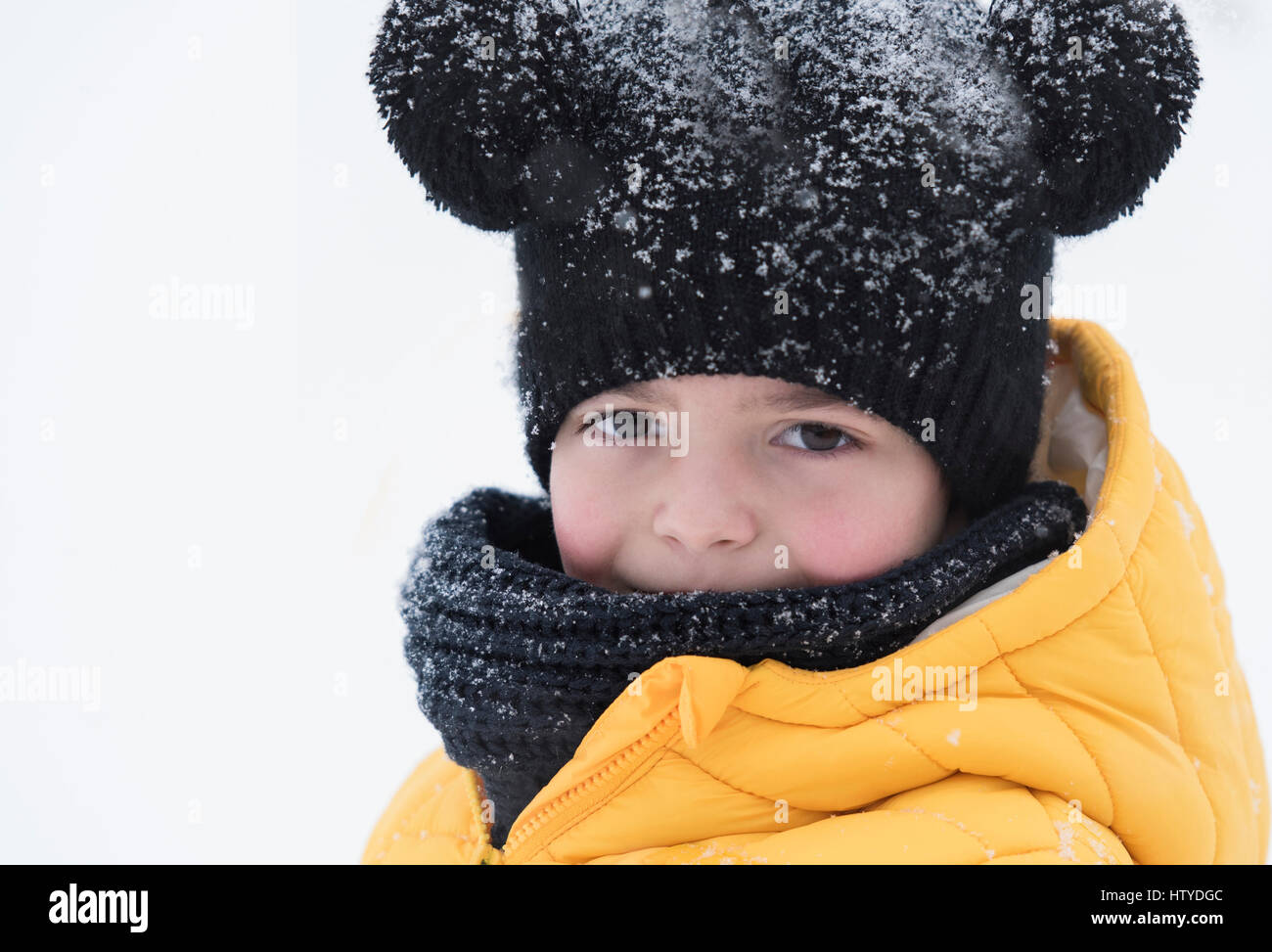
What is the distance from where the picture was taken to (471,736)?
0.92 m

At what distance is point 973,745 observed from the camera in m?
0.81

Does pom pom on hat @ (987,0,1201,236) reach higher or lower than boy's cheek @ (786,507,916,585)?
higher

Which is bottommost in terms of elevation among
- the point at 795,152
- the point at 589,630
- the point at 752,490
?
the point at 589,630

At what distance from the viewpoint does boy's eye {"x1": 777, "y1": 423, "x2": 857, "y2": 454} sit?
95 centimetres

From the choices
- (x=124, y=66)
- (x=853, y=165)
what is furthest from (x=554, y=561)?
(x=124, y=66)

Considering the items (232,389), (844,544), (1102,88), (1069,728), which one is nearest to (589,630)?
(844,544)

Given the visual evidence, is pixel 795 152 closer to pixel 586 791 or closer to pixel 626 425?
pixel 626 425

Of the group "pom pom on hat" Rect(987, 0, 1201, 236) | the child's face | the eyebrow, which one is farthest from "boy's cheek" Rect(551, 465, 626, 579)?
"pom pom on hat" Rect(987, 0, 1201, 236)

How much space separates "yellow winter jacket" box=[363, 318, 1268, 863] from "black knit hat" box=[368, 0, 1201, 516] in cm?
22

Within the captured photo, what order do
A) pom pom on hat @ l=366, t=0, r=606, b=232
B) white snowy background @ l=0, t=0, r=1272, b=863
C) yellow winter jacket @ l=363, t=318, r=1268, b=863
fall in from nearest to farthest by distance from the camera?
1. yellow winter jacket @ l=363, t=318, r=1268, b=863
2. pom pom on hat @ l=366, t=0, r=606, b=232
3. white snowy background @ l=0, t=0, r=1272, b=863

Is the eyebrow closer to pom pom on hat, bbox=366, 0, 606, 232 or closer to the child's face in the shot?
the child's face

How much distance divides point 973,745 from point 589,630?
1.06ft

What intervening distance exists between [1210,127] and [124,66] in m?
1.86

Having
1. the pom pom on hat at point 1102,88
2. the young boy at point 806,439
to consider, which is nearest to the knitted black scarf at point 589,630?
the young boy at point 806,439
